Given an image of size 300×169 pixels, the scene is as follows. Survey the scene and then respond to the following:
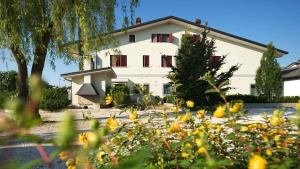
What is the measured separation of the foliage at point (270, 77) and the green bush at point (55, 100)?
14.9m

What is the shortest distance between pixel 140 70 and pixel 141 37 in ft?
8.92

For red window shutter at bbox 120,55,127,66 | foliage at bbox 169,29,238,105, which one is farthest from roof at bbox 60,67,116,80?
foliage at bbox 169,29,238,105

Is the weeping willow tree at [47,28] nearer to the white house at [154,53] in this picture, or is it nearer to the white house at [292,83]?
the white house at [154,53]

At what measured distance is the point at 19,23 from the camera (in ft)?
33.8

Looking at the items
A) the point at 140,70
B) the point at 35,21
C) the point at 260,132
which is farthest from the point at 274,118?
the point at 140,70

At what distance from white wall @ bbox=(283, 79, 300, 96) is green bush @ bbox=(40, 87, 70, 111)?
1939cm

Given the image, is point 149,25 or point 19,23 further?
point 149,25

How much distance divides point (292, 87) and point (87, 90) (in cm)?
1789

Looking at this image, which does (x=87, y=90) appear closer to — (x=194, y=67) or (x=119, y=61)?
(x=119, y=61)

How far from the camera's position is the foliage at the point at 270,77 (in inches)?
983

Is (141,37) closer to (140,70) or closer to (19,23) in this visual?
(140,70)

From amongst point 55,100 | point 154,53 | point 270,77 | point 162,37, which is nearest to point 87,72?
point 55,100

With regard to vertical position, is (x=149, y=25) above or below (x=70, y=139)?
above

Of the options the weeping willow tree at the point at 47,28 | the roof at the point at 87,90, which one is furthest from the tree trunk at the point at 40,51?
the roof at the point at 87,90
